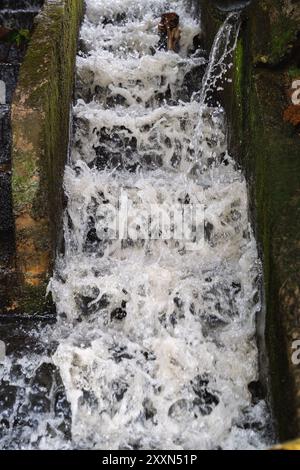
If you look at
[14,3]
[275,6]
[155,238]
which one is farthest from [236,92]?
[14,3]

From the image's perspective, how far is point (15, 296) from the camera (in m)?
4.71

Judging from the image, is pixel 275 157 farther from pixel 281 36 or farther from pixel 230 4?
pixel 230 4

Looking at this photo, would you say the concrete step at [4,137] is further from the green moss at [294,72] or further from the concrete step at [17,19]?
the green moss at [294,72]

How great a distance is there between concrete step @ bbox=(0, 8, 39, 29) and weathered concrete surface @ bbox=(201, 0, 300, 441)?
244 centimetres

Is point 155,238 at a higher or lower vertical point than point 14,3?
lower

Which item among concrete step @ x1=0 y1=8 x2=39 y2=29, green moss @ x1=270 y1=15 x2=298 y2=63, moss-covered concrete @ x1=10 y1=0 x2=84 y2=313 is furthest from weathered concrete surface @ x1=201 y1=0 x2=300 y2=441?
concrete step @ x1=0 y1=8 x2=39 y2=29

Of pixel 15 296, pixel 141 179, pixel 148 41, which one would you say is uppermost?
pixel 148 41

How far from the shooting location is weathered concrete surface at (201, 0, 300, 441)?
3736 millimetres

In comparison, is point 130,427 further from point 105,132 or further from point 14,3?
point 14,3

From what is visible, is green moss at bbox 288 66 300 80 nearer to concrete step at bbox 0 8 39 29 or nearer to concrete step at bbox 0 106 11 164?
concrete step at bbox 0 106 11 164

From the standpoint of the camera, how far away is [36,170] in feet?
14.8

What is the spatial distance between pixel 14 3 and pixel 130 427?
18.0 feet

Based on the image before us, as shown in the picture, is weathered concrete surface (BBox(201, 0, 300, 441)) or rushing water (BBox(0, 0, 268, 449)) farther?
rushing water (BBox(0, 0, 268, 449))

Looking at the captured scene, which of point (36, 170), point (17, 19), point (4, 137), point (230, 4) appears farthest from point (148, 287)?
point (17, 19)
